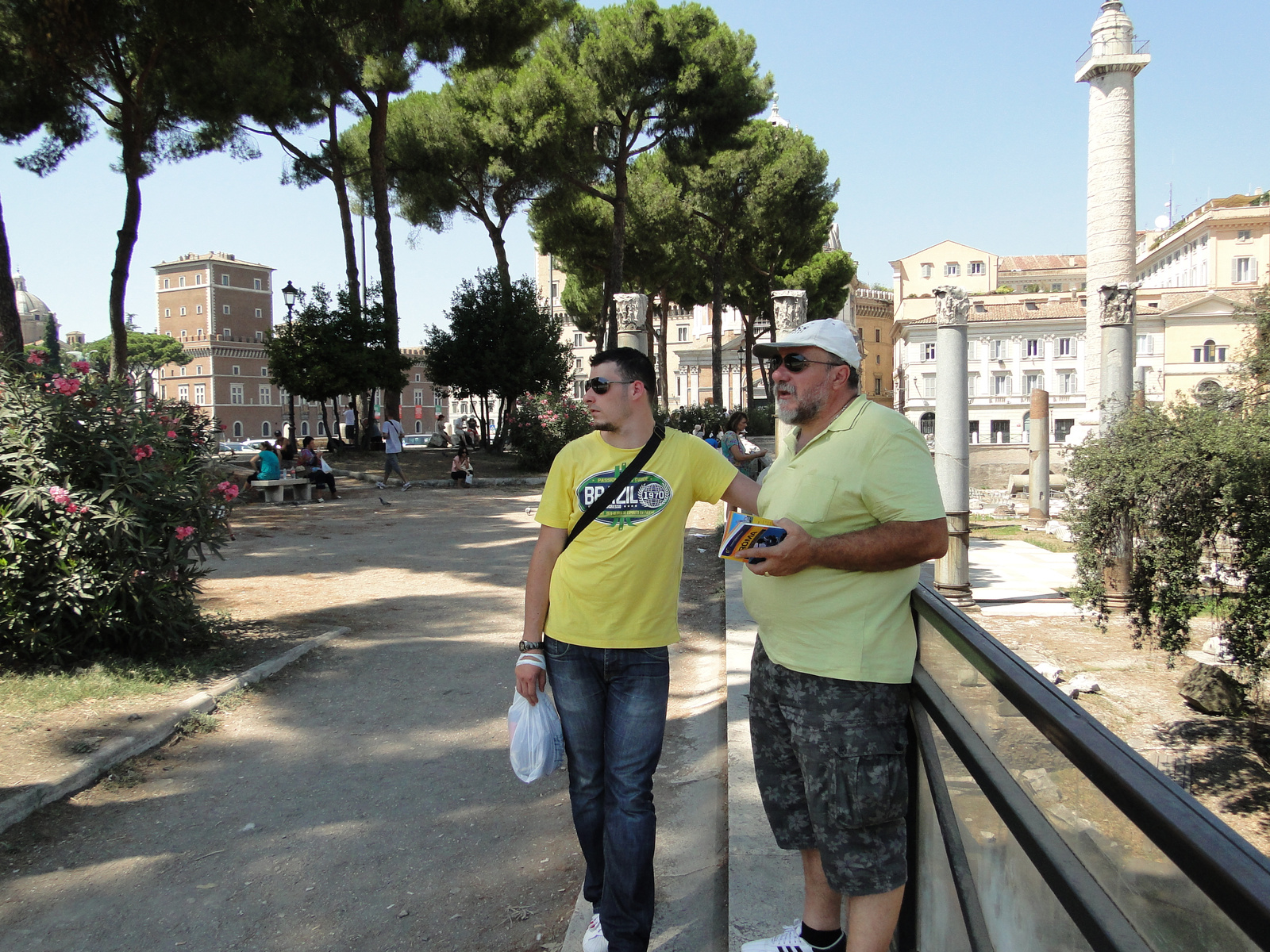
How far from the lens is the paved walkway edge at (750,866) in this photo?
255 centimetres

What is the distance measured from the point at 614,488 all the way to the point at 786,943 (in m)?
1.20

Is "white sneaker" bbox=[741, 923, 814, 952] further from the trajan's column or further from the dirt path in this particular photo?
the trajan's column

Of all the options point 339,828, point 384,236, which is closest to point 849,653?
point 339,828

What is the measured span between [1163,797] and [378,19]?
2288 centimetres

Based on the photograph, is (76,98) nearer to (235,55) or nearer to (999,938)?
(235,55)

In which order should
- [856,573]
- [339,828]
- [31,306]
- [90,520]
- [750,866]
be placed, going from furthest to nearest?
[31,306]
[90,520]
[339,828]
[750,866]
[856,573]

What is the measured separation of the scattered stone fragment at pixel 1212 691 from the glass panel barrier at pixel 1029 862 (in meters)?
5.63

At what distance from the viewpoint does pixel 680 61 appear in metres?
25.4

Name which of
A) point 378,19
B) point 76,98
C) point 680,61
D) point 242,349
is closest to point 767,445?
point 680,61

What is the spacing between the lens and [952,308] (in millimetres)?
9594

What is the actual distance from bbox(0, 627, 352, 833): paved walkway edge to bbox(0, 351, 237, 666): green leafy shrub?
506mm

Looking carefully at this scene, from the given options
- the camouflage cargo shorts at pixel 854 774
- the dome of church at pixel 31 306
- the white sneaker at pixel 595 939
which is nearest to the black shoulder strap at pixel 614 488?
the camouflage cargo shorts at pixel 854 774

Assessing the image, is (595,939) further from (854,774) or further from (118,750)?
(118,750)

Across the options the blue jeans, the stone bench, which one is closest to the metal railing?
the blue jeans
